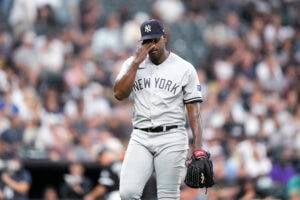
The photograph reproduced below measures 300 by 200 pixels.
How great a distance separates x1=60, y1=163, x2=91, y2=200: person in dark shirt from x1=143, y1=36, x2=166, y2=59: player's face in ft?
18.6

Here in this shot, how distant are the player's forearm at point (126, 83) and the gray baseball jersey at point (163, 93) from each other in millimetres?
173

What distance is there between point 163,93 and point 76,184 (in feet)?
18.7

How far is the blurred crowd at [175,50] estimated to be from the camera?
592 inches

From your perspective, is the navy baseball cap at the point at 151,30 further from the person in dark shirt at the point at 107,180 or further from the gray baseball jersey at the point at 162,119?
the person in dark shirt at the point at 107,180

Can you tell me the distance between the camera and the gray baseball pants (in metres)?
8.52

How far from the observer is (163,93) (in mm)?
8680

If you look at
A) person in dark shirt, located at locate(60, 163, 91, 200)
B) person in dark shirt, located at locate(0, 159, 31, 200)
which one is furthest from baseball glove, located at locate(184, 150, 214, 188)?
person in dark shirt, located at locate(60, 163, 91, 200)

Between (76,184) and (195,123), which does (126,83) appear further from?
(76,184)

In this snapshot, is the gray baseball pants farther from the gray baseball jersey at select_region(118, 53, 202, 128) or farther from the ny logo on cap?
the ny logo on cap

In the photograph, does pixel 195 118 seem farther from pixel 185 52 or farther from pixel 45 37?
pixel 185 52

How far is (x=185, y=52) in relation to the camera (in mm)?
19906

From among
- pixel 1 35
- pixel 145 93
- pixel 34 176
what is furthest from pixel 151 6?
pixel 145 93

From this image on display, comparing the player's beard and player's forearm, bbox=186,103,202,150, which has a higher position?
the player's beard

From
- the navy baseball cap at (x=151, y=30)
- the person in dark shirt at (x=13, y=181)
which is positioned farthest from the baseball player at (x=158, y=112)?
the person in dark shirt at (x=13, y=181)
